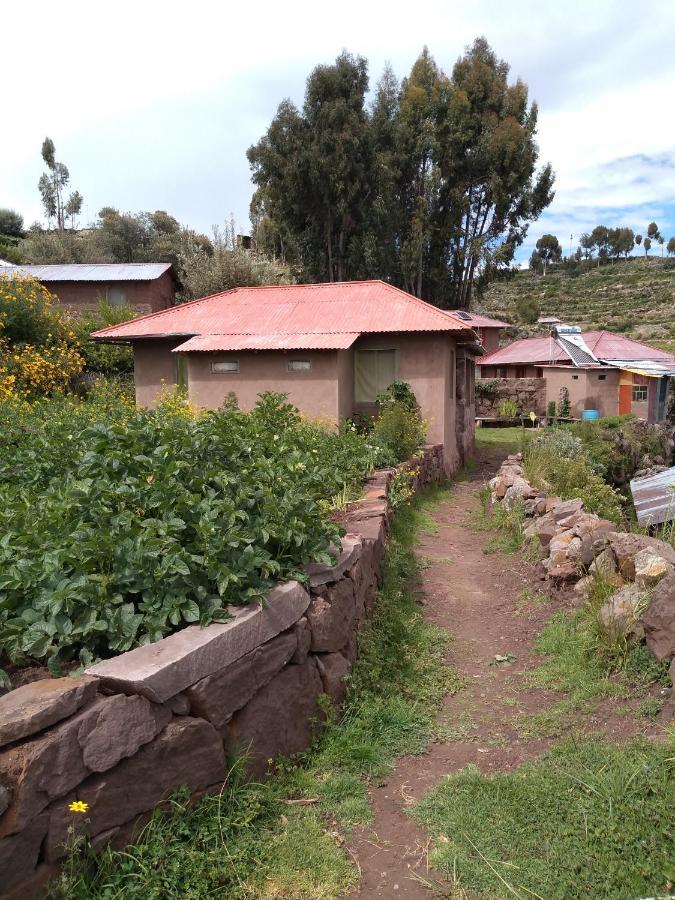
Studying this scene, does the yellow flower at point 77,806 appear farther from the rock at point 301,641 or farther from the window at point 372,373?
the window at point 372,373

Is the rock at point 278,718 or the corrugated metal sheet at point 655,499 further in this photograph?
the corrugated metal sheet at point 655,499

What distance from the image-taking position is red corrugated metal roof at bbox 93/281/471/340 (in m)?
14.4

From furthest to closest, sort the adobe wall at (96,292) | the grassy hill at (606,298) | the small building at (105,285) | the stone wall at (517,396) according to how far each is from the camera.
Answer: the grassy hill at (606,298) → the stone wall at (517,396) → the adobe wall at (96,292) → the small building at (105,285)

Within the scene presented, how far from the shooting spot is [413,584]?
6871mm

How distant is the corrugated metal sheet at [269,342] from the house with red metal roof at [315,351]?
23 mm

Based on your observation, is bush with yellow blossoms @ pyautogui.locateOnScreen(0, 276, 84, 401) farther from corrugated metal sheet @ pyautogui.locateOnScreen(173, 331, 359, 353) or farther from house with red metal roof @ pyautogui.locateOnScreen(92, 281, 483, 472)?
corrugated metal sheet @ pyautogui.locateOnScreen(173, 331, 359, 353)

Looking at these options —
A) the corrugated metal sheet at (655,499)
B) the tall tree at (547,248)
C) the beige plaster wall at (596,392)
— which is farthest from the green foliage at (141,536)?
the tall tree at (547,248)

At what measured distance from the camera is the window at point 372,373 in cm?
1486

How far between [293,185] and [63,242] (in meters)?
18.0

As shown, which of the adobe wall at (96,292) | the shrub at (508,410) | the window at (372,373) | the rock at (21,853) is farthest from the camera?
the adobe wall at (96,292)

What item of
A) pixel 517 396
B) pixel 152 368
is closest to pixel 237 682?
pixel 152 368

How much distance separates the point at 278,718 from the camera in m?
3.42

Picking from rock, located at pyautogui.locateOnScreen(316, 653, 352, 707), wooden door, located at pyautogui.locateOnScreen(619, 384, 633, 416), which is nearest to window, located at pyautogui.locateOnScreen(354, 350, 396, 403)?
rock, located at pyautogui.locateOnScreen(316, 653, 352, 707)

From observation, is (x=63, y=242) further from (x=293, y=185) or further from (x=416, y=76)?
(x=416, y=76)
